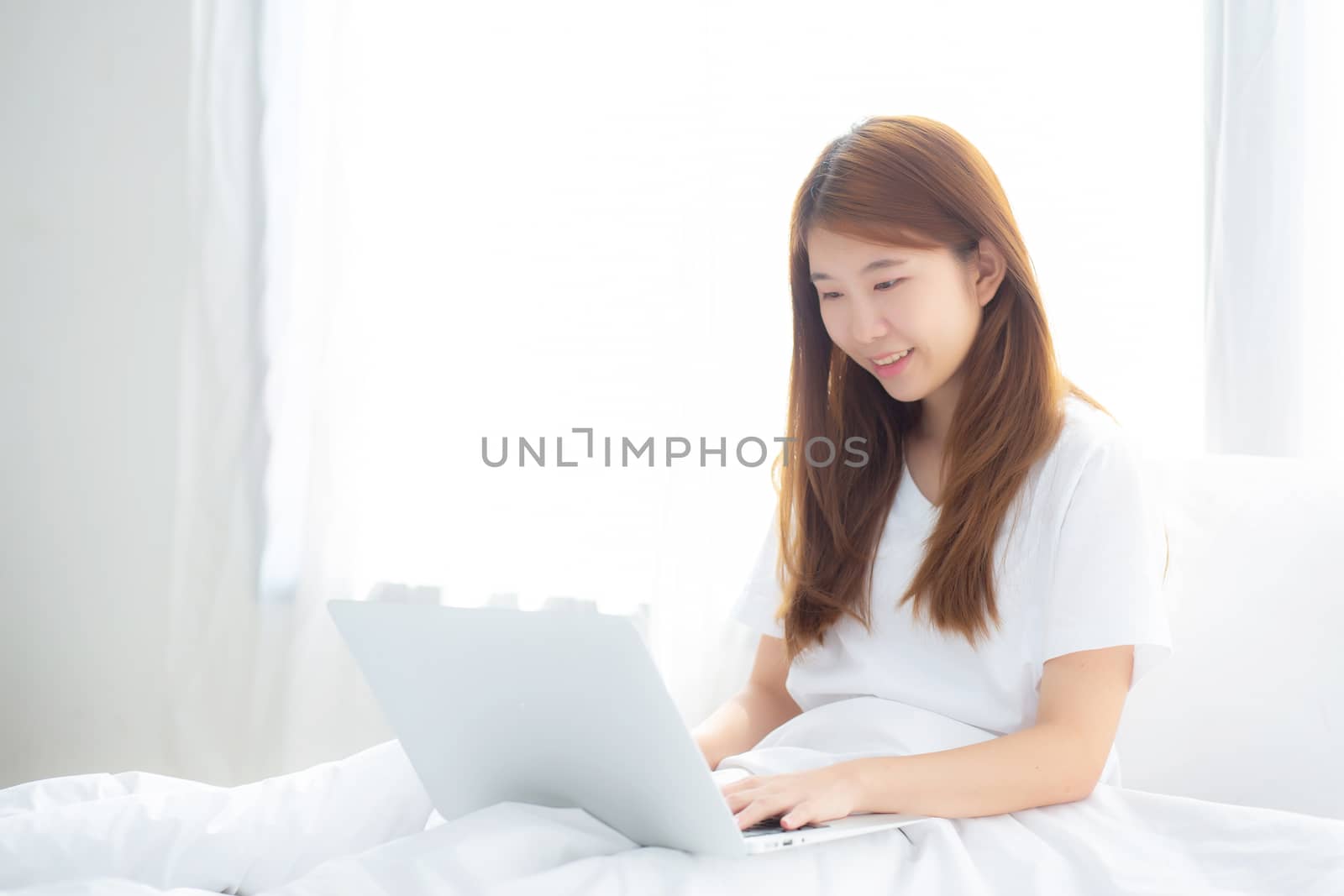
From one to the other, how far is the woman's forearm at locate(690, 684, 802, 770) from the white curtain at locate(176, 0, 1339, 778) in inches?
25.9

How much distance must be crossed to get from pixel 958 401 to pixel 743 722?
1.46 feet

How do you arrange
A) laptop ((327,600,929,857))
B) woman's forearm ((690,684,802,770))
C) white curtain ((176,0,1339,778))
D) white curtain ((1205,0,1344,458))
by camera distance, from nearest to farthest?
laptop ((327,600,929,857)) < woman's forearm ((690,684,802,770)) < white curtain ((1205,0,1344,458)) < white curtain ((176,0,1339,778))

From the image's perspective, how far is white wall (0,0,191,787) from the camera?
2.40 meters

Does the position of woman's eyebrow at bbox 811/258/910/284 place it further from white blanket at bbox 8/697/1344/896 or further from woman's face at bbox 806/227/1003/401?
white blanket at bbox 8/697/1344/896

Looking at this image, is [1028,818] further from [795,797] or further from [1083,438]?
[1083,438]

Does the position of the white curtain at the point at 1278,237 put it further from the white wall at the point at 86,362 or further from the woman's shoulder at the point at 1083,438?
the white wall at the point at 86,362

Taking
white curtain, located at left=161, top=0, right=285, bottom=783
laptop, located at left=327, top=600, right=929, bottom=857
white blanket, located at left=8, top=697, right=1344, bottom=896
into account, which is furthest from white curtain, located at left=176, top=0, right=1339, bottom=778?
laptop, located at left=327, top=600, right=929, bottom=857

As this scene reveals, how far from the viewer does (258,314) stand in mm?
2285

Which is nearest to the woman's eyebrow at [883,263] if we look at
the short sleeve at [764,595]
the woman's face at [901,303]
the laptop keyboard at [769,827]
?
the woman's face at [901,303]

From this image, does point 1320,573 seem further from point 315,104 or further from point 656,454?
point 315,104

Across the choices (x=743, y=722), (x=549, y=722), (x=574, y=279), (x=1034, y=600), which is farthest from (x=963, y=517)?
(x=574, y=279)

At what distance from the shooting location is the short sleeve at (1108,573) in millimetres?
1011

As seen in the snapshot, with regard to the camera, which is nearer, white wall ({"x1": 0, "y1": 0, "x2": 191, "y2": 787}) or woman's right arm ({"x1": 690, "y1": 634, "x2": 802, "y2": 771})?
woman's right arm ({"x1": 690, "y1": 634, "x2": 802, "y2": 771})

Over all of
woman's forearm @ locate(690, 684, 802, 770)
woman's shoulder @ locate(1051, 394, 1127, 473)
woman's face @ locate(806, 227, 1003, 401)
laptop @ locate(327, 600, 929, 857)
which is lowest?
woman's forearm @ locate(690, 684, 802, 770)
